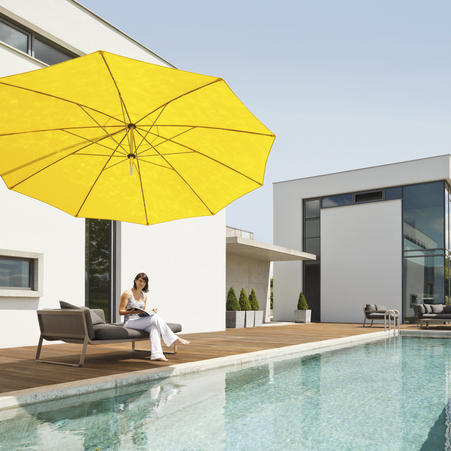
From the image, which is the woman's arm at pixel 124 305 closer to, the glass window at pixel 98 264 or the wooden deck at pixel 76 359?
the wooden deck at pixel 76 359

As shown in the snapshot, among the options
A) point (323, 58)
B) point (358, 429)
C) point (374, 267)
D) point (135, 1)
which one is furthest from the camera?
point (374, 267)

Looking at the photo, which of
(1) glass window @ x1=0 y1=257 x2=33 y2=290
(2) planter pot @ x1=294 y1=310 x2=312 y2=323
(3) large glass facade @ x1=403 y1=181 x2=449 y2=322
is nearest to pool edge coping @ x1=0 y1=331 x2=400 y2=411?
(1) glass window @ x1=0 y1=257 x2=33 y2=290

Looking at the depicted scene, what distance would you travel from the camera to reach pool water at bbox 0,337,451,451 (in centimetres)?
343

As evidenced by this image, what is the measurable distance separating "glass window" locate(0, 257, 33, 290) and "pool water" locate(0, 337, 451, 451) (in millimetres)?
4304

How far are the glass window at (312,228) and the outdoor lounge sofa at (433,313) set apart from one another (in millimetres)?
6540

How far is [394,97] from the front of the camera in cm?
1356

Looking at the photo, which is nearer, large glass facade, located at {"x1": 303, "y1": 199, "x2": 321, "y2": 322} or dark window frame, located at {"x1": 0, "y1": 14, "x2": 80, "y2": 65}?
dark window frame, located at {"x1": 0, "y1": 14, "x2": 80, "y2": 65}

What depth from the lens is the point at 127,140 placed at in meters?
5.62

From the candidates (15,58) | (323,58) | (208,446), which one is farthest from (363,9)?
(208,446)

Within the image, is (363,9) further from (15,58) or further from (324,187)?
(324,187)

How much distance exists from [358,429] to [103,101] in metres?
3.56

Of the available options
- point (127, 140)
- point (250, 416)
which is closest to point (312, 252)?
point (127, 140)

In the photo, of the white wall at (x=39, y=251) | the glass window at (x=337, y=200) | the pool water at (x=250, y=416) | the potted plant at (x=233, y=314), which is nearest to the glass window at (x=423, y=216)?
the glass window at (x=337, y=200)

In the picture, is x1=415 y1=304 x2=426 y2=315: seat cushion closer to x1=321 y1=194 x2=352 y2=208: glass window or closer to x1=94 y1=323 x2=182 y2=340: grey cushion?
x1=321 y1=194 x2=352 y2=208: glass window
